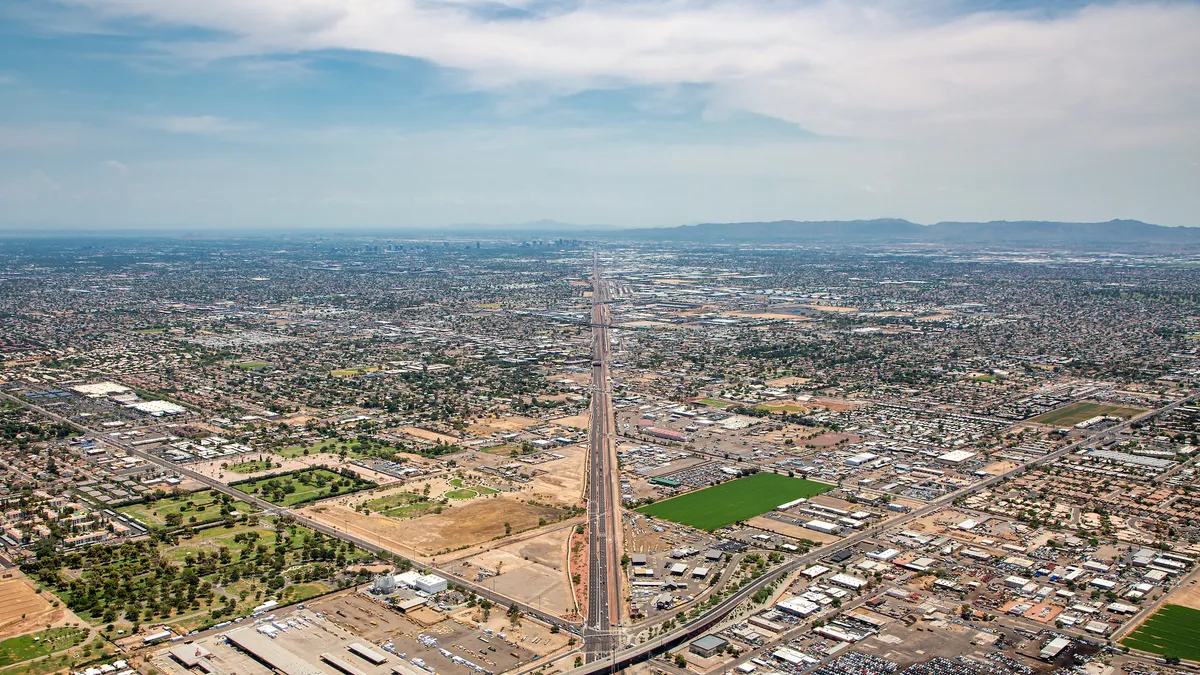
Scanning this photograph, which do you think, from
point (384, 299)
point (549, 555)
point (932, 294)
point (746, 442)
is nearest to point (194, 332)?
point (384, 299)

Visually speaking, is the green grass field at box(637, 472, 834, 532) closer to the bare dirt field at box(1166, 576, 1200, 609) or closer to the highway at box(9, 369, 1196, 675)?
the highway at box(9, 369, 1196, 675)

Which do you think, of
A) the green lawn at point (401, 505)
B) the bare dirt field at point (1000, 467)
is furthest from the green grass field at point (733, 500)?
the green lawn at point (401, 505)

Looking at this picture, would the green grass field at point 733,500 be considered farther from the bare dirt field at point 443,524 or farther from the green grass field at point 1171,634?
the green grass field at point 1171,634

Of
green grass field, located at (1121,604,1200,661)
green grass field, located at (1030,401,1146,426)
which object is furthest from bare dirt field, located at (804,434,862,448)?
green grass field, located at (1121,604,1200,661)

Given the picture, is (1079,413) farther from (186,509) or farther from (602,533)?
(186,509)

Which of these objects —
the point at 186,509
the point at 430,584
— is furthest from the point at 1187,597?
the point at 186,509

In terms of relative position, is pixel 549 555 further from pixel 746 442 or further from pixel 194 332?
pixel 194 332
